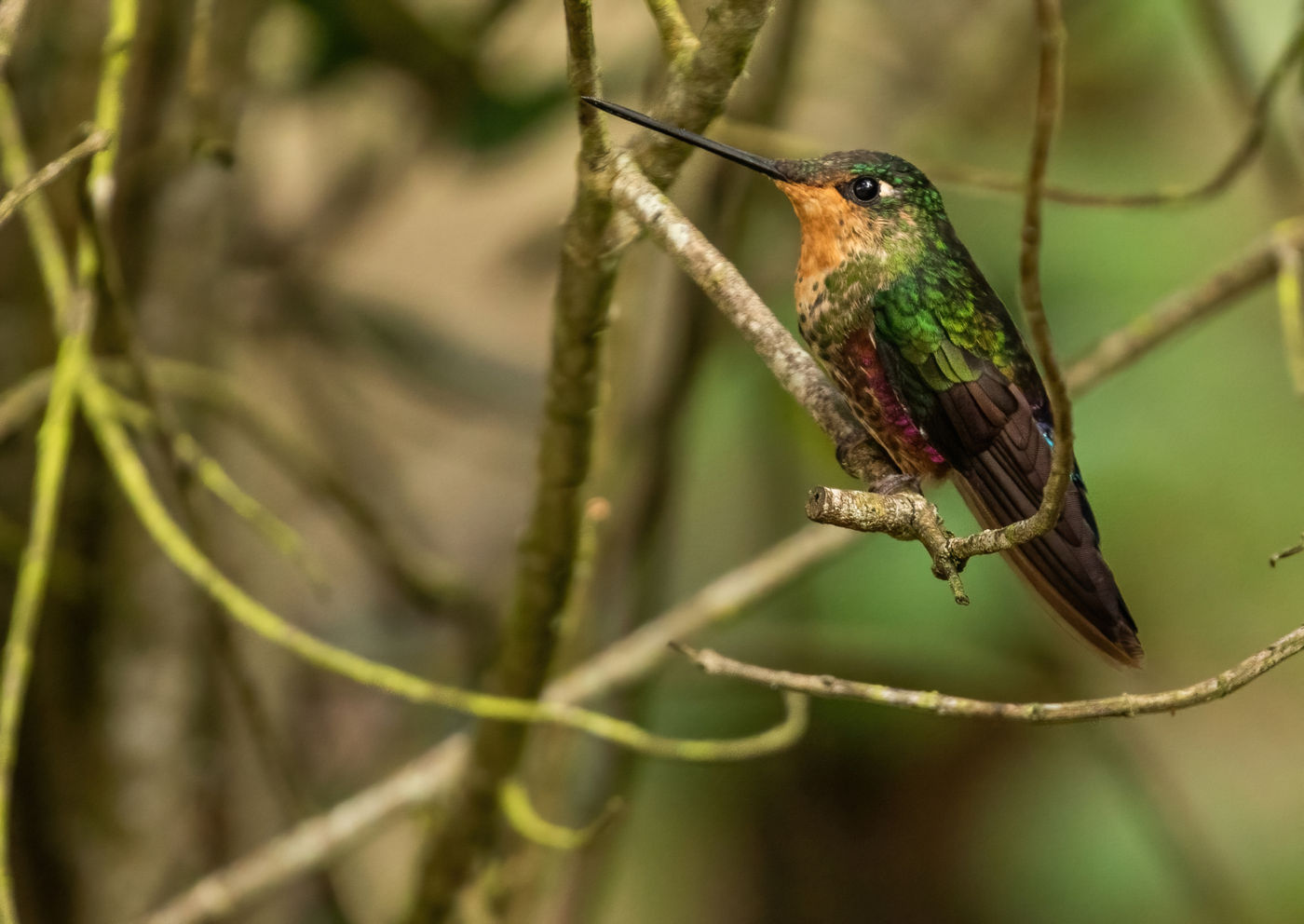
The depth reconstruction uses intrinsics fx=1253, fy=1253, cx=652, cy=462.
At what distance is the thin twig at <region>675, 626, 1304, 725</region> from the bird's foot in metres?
0.12

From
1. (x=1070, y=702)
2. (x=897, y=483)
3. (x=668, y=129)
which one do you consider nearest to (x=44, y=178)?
(x=668, y=129)

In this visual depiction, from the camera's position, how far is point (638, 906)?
261cm

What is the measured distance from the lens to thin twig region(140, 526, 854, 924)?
4.55 feet

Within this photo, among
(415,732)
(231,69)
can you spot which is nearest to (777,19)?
(231,69)

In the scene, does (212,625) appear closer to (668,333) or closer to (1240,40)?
(668,333)

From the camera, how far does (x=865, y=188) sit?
2.94 feet

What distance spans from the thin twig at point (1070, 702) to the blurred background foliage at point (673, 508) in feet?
1.67

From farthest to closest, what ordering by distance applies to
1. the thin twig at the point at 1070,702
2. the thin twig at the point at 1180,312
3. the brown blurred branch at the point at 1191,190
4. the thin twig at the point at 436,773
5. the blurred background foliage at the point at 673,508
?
1. the blurred background foliage at the point at 673,508
2. the thin twig at the point at 436,773
3. the thin twig at the point at 1180,312
4. the brown blurred branch at the point at 1191,190
5. the thin twig at the point at 1070,702

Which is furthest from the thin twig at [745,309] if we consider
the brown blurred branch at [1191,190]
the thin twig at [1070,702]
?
the brown blurred branch at [1191,190]

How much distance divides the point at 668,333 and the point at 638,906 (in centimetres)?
122

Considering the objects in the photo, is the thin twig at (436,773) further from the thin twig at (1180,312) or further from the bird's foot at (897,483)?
the bird's foot at (897,483)

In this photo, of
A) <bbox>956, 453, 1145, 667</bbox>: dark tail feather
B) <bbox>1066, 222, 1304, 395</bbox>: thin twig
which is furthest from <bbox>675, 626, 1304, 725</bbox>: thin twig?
<bbox>1066, 222, 1304, 395</bbox>: thin twig

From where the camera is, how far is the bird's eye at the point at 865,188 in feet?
2.94

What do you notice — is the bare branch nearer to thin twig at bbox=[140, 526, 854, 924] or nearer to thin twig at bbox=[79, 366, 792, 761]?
thin twig at bbox=[79, 366, 792, 761]
